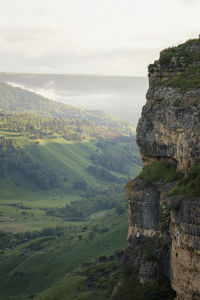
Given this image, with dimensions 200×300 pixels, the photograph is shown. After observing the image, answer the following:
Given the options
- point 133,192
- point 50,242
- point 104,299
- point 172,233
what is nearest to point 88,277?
point 104,299

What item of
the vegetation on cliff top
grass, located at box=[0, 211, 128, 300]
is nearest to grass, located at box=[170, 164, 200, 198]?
the vegetation on cliff top

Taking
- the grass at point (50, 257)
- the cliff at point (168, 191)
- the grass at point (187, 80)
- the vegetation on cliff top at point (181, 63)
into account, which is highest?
the vegetation on cliff top at point (181, 63)

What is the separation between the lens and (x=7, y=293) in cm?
13662

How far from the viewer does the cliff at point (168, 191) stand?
34.1 meters

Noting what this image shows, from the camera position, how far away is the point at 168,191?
1630 inches

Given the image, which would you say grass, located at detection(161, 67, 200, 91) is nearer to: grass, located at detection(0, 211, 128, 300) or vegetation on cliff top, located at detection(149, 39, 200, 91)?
vegetation on cliff top, located at detection(149, 39, 200, 91)

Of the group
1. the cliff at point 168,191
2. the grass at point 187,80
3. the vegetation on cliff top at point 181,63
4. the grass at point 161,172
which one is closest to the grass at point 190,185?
the cliff at point 168,191

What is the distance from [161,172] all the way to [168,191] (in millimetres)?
4071

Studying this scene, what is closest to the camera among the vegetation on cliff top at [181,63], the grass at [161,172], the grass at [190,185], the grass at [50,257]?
the grass at [190,185]

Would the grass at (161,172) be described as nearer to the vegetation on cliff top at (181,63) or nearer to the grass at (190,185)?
the grass at (190,185)

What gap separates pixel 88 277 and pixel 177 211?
69.8 metres

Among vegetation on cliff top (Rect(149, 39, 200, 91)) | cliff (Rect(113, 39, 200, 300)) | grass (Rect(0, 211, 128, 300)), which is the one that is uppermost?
vegetation on cliff top (Rect(149, 39, 200, 91))

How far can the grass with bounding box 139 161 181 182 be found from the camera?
42.9 metres

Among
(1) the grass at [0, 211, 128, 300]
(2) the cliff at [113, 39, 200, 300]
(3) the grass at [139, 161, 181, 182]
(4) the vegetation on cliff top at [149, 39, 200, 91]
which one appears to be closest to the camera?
(2) the cliff at [113, 39, 200, 300]
